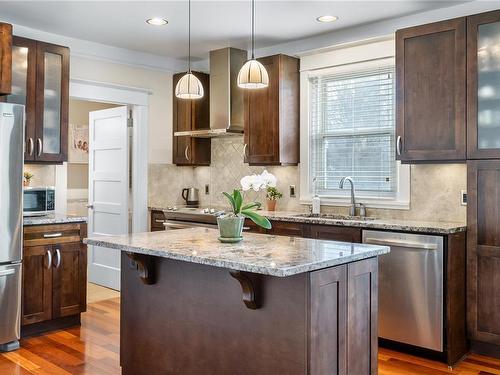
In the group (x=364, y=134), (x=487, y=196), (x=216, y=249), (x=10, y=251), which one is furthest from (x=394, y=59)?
(x=10, y=251)

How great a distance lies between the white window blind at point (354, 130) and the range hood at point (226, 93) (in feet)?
2.64

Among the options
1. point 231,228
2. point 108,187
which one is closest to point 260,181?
point 231,228

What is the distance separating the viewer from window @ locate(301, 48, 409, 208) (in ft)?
14.5

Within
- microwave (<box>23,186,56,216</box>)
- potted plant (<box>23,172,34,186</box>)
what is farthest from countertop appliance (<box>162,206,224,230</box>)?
potted plant (<box>23,172,34,186</box>)

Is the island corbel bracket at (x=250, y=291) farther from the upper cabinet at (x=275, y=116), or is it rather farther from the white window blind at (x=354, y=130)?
the upper cabinet at (x=275, y=116)

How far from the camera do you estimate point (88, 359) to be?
138 inches

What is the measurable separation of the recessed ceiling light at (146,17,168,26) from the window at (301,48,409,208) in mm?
1457

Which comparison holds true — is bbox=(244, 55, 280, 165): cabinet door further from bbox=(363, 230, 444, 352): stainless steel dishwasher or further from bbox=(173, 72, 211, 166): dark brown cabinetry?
bbox=(363, 230, 444, 352): stainless steel dishwasher

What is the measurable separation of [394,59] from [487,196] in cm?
149

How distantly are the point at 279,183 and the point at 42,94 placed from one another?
95.7 inches

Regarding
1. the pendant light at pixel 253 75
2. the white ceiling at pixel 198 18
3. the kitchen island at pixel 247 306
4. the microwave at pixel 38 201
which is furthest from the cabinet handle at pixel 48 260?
the pendant light at pixel 253 75

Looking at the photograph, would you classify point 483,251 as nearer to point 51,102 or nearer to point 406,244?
point 406,244

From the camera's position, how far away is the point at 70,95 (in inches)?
193

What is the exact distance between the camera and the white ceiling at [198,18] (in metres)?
3.96
